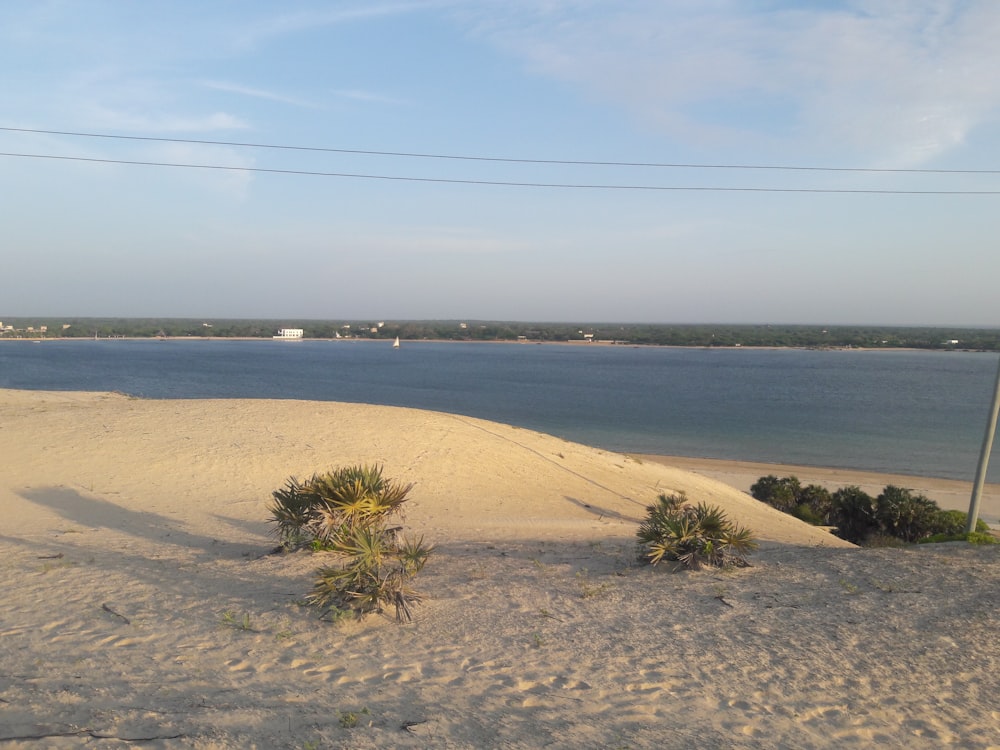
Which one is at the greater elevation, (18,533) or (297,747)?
(297,747)

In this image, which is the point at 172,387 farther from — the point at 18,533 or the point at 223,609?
the point at 223,609

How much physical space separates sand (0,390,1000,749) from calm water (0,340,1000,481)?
78.3ft

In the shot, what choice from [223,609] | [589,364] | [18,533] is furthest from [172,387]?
Result: [589,364]

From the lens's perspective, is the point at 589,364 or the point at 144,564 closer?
the point at 144,564

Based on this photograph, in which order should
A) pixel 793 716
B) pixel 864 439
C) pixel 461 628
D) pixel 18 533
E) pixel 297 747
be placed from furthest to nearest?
pixel 864 439
pixel 18 533
pixel 461 628
pixel 793 716
pixel 297 747

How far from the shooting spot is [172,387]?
170ft

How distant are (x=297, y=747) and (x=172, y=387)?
5306 centimetres

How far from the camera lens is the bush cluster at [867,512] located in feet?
48.7

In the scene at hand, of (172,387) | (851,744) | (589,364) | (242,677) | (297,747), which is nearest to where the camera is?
(297,747)

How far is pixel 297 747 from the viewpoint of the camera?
13.3 feet

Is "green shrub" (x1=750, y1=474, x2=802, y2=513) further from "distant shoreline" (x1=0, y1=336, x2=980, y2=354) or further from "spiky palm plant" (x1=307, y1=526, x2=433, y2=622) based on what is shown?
"distant shoreline" (x1=0, y1=336, x2=980, y2=354)

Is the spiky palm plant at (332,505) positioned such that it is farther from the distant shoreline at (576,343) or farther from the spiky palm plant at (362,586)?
the distant shoreline at (576,343)

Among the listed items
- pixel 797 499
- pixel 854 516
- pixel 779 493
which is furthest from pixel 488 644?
pixel 797 499

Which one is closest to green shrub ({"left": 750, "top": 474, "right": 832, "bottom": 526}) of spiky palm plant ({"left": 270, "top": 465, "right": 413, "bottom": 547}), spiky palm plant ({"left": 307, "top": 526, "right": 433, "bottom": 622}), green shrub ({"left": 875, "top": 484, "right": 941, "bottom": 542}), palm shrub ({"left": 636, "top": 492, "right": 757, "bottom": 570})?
green shrub ({"left": 875, "top": 484, "right": 941, "bottom": 542})
